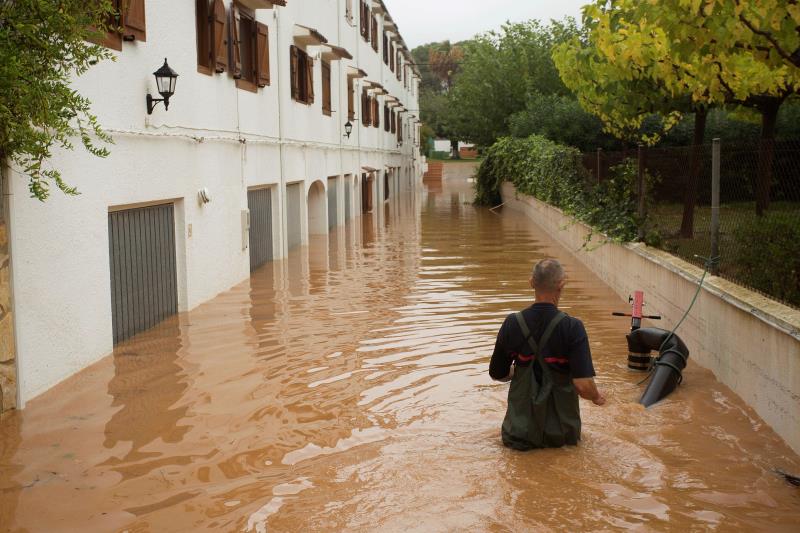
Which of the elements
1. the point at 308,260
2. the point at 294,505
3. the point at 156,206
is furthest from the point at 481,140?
the point at 294,505

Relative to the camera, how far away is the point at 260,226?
1770 cm

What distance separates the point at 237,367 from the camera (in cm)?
933

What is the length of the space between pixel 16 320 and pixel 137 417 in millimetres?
1349

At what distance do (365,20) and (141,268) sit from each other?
23.4 metres

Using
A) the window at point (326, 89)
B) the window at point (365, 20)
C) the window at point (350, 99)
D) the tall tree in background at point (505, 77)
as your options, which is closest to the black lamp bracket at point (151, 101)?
the window at point (326, 89)

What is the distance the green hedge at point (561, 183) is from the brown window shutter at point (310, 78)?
243 inches

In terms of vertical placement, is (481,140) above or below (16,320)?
above

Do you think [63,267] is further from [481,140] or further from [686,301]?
[481,140]

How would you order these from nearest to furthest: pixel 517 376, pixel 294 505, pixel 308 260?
pixel 294 505
pixel 517 376
pixel 308 260

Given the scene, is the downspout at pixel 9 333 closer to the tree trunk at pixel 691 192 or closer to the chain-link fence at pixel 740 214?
Answer: the chain-link fence at pixel 740 214

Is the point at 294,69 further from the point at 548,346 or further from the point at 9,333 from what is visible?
the point at 548,346

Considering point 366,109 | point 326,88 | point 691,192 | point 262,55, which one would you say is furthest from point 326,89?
point 691,192

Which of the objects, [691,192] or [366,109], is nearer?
[691,192]

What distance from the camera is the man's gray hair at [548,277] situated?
603 centimetres
